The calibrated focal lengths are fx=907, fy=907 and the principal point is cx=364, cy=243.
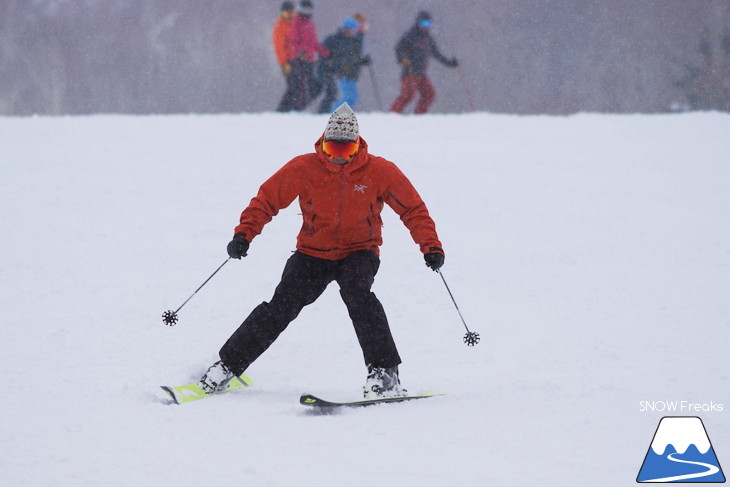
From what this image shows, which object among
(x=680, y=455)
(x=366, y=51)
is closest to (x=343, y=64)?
(x=680, y=455)

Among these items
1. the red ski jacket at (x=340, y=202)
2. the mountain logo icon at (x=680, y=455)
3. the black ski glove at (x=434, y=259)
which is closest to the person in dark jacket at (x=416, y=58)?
the red ski jacket at (x=340, y=202)

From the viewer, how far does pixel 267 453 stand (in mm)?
3221

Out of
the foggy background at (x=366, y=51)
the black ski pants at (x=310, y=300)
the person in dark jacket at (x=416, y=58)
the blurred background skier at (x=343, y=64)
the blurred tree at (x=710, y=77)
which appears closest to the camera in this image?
the black ski pants at (x=310, y=300)

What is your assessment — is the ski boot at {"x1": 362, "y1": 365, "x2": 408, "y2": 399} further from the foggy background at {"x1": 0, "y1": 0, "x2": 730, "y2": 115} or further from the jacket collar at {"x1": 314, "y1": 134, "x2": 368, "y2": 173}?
the foggy background at {"x1": 0, "y1": 0, "x2": 730, "y2": 115}

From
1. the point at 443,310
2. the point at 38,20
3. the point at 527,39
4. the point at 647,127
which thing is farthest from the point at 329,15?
the point at 443,310

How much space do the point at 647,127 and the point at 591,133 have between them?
3.11 feet

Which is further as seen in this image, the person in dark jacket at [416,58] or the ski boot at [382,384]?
the person in dark jacket at [416,58]

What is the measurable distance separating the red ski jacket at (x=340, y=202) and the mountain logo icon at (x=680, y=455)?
1297 millimetres

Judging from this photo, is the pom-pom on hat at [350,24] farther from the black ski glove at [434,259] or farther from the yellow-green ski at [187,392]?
the yellow-green ski at [187,392]

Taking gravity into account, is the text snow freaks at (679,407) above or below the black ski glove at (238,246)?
below

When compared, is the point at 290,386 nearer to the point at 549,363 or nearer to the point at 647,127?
the point at 549,363

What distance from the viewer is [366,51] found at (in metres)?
49.4

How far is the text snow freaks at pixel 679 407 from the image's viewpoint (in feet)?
12.7

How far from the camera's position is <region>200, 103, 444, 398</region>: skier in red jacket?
4090 mm
